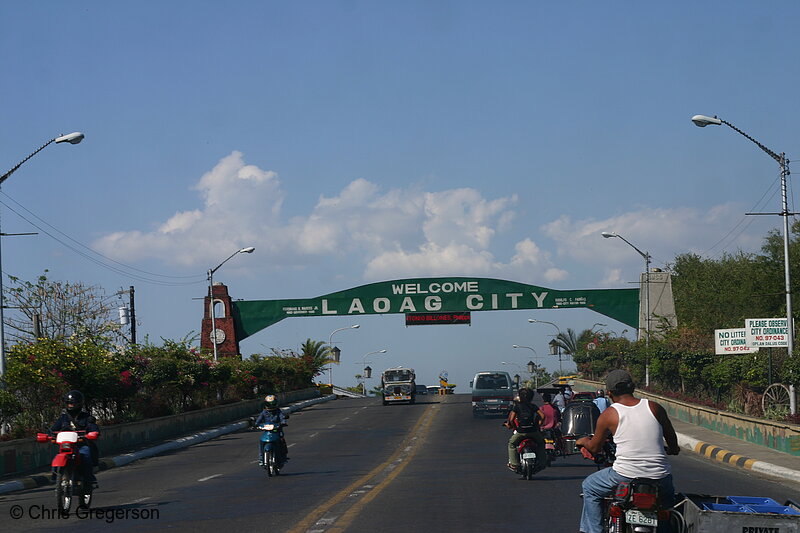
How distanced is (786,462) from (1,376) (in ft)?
60.7

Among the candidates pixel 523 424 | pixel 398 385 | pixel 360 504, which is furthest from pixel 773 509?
pixel 398 385

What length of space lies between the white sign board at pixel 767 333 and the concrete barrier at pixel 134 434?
19048 mm

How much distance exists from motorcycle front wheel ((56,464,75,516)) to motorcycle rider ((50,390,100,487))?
8.2 inches

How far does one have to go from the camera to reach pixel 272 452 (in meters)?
20.5

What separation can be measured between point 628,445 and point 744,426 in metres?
19.8

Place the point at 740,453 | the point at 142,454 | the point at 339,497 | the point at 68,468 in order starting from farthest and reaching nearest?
the point at 142,454 < the point at 740,453 < the point at 339,497 < the point at 68,468

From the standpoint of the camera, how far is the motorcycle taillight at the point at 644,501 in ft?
24.9

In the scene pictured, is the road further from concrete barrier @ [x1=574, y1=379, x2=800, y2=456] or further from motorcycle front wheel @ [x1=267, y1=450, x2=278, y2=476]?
concrete barrier @ [x1=574, y1=379, x2=800, y2=456]

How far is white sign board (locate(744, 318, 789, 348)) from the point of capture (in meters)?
29.4

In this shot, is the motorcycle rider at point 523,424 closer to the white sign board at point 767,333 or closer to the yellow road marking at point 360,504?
the yellow road marking at point 360,504

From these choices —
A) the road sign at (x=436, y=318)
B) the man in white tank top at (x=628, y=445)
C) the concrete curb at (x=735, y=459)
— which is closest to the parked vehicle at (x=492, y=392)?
the concrete curb at (x=735, y=459)

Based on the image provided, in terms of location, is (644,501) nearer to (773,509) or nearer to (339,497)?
(773,509)

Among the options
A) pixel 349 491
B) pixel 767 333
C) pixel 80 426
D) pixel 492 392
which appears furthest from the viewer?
pixel 492 392

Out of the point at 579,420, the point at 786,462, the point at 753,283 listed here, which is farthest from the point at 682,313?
the point at 579,420
